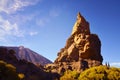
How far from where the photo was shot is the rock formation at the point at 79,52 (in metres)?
117

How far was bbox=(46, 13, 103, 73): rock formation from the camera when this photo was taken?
116950mm

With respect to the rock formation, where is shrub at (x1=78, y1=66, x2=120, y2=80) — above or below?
below

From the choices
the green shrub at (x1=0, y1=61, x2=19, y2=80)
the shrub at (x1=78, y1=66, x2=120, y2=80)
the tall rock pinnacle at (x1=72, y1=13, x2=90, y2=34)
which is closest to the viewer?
the green shrub at (x1=0, y1=61, x2=19, y2=80)

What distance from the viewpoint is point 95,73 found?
2926 inches

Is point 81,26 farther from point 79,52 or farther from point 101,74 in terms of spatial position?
point 101,74

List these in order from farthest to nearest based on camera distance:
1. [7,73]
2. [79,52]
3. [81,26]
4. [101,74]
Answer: [81,26], [79,52], [101,74], [7,73]

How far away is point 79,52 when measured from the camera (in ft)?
415

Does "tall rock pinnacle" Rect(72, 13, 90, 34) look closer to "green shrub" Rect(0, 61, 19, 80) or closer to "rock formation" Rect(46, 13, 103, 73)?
"rock formation" Rect(46, 13, 103, 73)

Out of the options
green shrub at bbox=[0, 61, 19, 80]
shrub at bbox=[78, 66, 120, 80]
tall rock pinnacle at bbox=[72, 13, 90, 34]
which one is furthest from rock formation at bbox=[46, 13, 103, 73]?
green shrub at bbox=[0, 61, 19, 80]

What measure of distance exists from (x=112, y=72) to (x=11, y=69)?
1154 inches

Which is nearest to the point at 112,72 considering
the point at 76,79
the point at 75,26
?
the point at 76,79

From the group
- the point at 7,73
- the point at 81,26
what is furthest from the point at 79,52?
the point at 7,73

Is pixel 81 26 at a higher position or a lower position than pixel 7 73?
higher

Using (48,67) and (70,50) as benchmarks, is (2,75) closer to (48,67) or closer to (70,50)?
(48,67)
